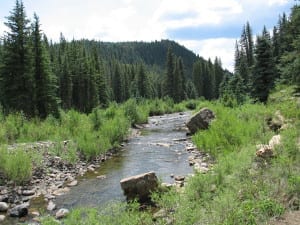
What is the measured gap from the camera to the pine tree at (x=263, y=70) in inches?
1222

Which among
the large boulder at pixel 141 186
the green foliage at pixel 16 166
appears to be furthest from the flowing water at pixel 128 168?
the green foliage at pixel 16 166

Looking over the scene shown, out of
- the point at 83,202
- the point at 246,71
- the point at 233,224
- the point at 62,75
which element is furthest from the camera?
the point at 246,71

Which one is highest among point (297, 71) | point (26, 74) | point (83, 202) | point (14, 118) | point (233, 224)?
point (26, 74)

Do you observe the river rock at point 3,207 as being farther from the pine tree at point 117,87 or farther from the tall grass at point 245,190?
the pine tree at point 117,87

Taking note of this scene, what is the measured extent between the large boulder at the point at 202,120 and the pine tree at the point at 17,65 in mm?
14052

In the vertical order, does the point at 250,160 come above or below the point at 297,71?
below

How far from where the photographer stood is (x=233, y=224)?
680 centimetres

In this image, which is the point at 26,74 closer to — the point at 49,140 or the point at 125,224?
the point at 49,140

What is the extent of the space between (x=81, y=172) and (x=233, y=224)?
10.4 metres

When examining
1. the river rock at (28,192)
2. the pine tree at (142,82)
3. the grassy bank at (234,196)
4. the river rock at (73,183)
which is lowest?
the river rock at (73,183)

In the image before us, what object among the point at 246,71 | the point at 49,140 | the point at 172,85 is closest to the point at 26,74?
the point at 49,140

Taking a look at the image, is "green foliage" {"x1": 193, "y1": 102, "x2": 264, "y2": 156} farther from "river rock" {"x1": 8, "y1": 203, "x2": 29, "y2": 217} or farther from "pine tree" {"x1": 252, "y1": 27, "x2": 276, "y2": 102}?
"pine tree" {"x1": 252, "y1": 27, "x2": 276, "y2": 102}

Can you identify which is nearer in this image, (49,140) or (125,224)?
(125,224)

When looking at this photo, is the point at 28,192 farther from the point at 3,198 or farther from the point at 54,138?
the point at 54,138
